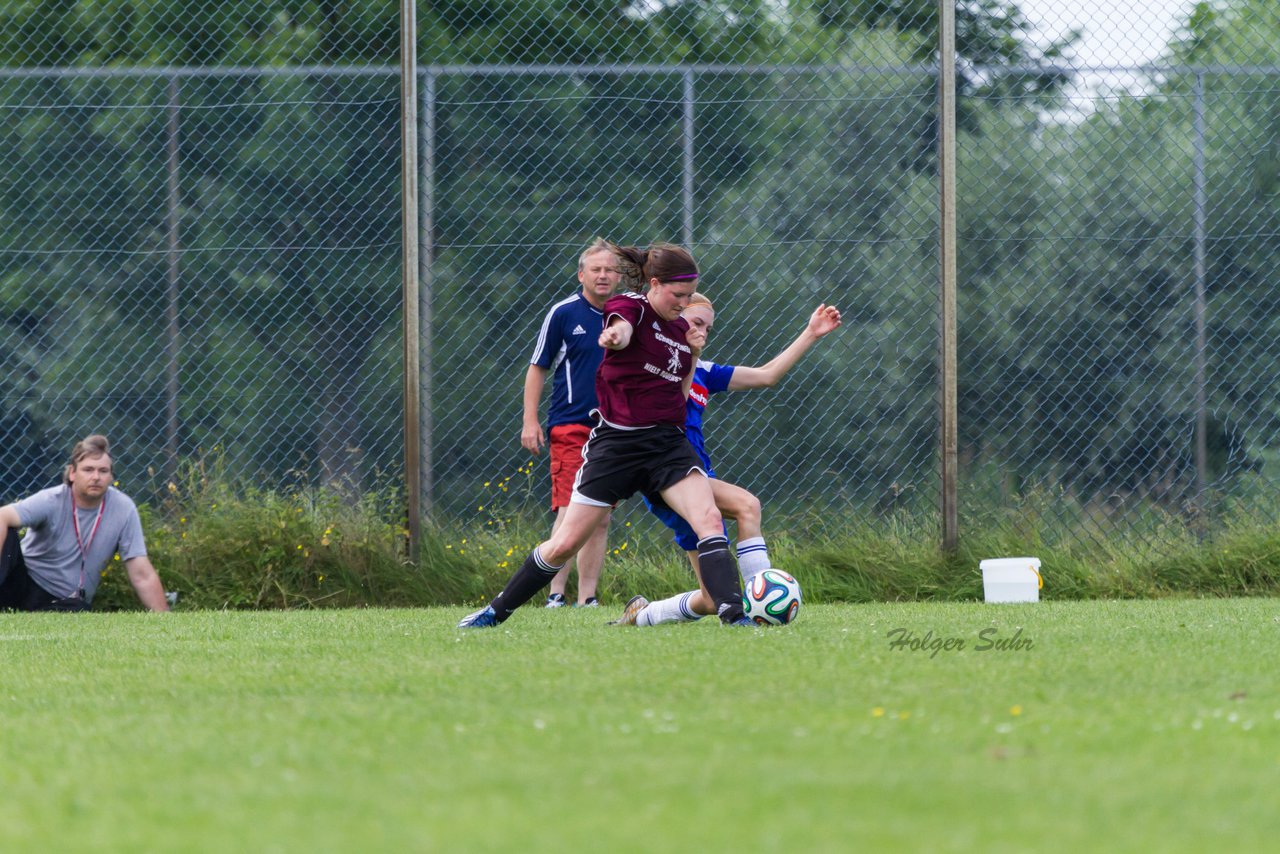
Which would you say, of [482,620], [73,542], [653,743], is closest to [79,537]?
[73,542]

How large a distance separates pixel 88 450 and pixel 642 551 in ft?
9.11

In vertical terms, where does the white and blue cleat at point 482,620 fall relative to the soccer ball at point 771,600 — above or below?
below

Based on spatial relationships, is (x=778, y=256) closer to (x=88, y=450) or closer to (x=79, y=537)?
(x=88, y=450)

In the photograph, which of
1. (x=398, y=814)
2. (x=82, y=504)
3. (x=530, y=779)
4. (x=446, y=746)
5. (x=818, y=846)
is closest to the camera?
(x=818, y=846)

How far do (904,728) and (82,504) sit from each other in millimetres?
5636

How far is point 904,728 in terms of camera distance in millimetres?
3020

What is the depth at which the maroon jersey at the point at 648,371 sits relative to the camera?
535 centimetres

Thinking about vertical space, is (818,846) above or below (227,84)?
below

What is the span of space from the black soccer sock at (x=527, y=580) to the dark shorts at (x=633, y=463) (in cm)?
26

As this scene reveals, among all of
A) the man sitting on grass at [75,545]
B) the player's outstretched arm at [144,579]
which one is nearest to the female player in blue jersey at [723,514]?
the player's outstretched arm at [144,579]

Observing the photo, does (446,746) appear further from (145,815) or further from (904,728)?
(904,728)

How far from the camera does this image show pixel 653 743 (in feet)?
9.43

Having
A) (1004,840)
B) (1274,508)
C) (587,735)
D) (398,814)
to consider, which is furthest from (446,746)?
(1274,508)
